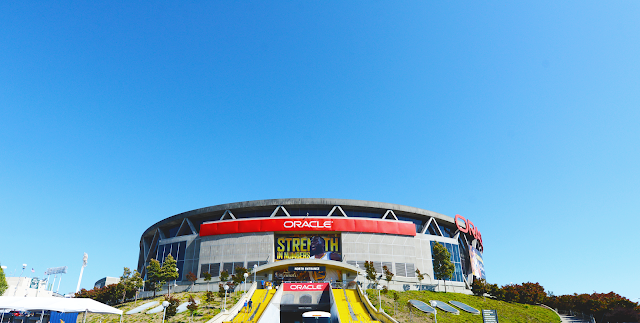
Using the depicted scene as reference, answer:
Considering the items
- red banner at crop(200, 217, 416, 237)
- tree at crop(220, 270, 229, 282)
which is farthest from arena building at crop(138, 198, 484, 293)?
tree at crop(220, 270, 229, 282)

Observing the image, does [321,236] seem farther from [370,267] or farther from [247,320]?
[247,320]

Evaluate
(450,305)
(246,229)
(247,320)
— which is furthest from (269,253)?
(450,305)

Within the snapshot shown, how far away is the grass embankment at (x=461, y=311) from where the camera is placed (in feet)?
109

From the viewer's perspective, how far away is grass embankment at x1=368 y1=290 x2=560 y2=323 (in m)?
33.2

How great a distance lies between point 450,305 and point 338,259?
16428mm

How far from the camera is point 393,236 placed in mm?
52562

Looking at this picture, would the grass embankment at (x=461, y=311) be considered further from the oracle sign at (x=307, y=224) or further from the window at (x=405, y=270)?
the oracle sign at (x=307, y=224)

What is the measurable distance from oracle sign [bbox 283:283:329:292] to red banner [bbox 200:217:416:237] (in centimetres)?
1140

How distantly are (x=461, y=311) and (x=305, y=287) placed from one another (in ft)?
55.0

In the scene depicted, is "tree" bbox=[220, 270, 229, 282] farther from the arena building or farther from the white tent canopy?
the white tent canopy

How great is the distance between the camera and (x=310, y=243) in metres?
51.7

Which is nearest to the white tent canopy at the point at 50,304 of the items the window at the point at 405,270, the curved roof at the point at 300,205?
the curved roof at the point at 300,205

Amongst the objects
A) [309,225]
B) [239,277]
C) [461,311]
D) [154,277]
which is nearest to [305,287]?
[239,277]

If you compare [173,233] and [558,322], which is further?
[173,233]
